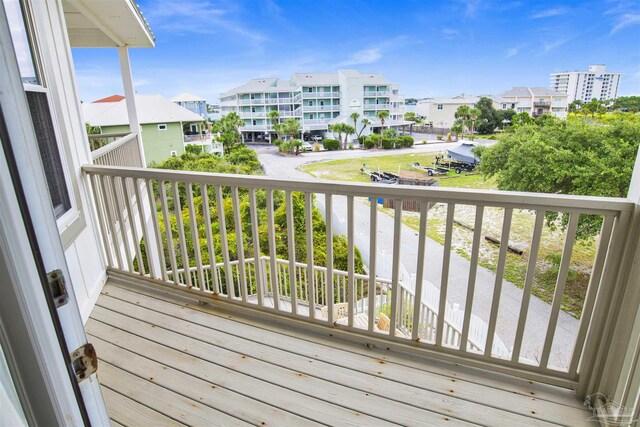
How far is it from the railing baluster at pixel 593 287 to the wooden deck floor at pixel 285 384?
20cm

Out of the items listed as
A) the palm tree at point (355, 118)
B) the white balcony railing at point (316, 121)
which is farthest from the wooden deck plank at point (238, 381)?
the white balcony railing at point (316, 121)

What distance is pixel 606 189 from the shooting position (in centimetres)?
234

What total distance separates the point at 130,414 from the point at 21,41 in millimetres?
2075

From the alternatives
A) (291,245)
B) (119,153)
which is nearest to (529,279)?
(291,245)

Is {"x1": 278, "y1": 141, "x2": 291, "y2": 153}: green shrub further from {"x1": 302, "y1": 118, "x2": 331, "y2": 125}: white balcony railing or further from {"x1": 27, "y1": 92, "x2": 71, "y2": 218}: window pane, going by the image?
{"x1": 27, "y1": 92, "x2": 71, "y2": 218}: window pane

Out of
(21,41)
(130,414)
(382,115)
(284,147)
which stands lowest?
(130,414)

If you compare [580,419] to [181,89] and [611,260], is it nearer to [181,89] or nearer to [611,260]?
[611,260]

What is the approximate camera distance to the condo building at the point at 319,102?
20.0 ft

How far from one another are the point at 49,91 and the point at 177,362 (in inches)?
74.7

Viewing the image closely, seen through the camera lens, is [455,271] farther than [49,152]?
Yes

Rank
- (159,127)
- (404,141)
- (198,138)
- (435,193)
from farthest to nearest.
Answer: (198,138) → (159,127) → (404,141) → (435,193)

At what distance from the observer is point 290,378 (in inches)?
69.6

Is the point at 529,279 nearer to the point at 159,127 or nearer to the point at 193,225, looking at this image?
the point at 193,225

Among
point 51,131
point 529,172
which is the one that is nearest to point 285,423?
point 51,131
